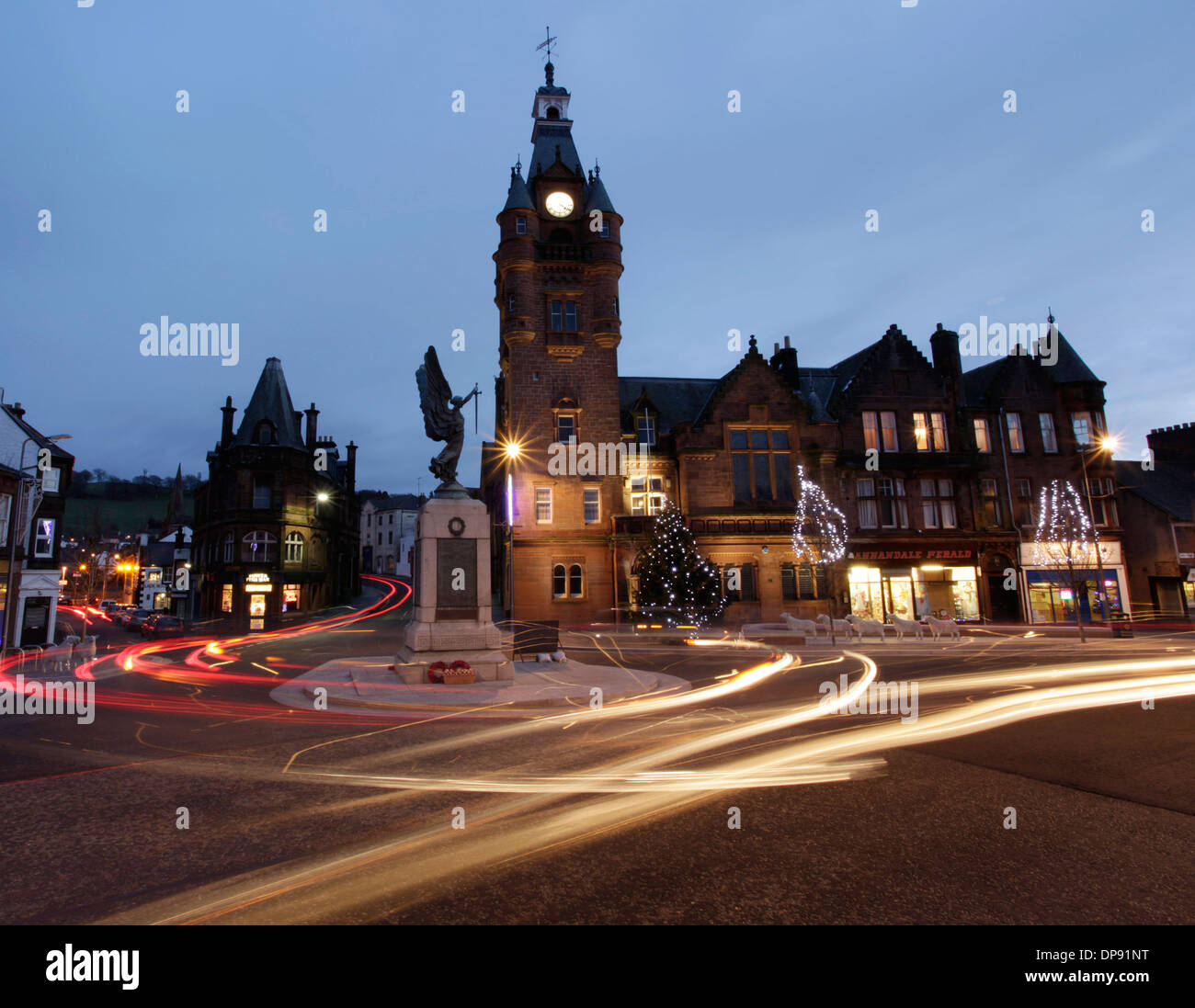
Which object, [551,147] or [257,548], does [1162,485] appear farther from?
[257,548]

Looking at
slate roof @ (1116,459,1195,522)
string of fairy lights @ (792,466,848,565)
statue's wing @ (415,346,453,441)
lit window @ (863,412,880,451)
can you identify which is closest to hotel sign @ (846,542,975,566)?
string of fairy lights @ (792,466,848,565)

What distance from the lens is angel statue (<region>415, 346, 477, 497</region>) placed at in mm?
16703

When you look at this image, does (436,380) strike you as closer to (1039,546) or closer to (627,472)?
(627,472)

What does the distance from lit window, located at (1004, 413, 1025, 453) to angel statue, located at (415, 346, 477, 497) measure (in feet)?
120

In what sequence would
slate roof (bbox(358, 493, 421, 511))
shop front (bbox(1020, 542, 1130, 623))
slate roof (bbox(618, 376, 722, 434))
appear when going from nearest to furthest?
shop front (bbox(1020, 542, 1130, 623)) < slate roof (bbox(618, 376, 722, 434)) < slate roof (bbox(358, 493, 421, 511))

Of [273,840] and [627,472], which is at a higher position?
[627,472]

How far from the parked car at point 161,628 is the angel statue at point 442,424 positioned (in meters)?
28.6

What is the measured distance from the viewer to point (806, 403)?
3803 cm

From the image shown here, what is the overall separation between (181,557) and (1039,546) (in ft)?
247

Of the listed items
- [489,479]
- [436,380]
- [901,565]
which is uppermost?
[489,479]

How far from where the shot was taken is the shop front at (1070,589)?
3616 cm

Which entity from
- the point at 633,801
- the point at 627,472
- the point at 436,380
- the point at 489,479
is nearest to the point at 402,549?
the point at 489,479

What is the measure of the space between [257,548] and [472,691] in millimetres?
36696

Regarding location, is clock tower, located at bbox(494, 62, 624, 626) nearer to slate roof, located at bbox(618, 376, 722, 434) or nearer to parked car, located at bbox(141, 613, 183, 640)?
slate roof, located at bbox(618, 376, 722, 434)
